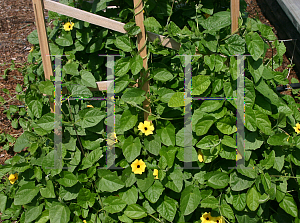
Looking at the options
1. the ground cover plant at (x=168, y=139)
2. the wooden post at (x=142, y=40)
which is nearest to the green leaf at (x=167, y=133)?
the ground cover plant at (x=168, y=139)

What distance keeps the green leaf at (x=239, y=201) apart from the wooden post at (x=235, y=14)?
1.02m

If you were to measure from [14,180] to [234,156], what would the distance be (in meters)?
1.63

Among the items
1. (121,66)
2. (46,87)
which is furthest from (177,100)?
(46,87)

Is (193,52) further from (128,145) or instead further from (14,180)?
(14,180)

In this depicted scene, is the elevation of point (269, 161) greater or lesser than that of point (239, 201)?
greater

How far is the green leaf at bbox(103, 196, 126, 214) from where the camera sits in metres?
1.66

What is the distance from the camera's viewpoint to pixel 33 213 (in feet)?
5.86

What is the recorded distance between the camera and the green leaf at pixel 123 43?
1.57 metres

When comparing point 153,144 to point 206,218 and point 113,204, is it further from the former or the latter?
point 206,218

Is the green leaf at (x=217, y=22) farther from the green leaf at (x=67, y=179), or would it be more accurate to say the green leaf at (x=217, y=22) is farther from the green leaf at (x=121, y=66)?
the green leaf at (x=67, y=179)

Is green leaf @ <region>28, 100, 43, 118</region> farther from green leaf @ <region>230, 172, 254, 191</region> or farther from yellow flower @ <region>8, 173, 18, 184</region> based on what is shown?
green leaf @ <region>230, 172, 254, 191</region>

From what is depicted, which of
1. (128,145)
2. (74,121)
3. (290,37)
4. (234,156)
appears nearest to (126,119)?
(128,145)

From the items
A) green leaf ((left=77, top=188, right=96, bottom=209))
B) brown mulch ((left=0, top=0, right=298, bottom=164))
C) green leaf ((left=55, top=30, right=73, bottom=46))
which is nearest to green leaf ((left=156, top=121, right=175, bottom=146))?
green leaf ((left=77, top=188, right=96, bottom=209))

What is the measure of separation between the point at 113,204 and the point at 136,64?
0.92 m
